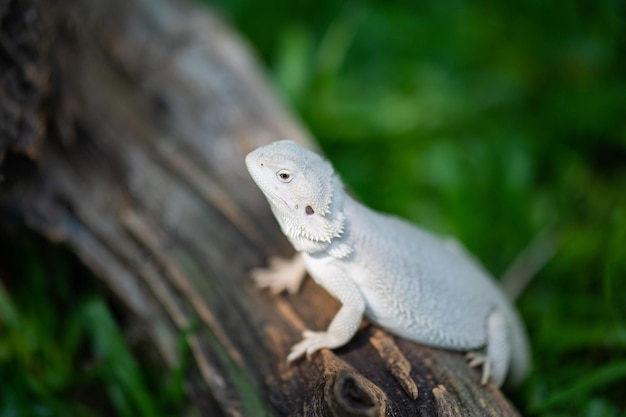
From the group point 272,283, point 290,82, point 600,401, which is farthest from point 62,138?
point 600,401

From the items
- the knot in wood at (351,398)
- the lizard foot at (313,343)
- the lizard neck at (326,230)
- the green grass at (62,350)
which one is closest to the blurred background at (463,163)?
the green grass at (62,350)

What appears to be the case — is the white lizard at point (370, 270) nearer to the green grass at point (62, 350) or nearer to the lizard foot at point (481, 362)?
the lizard foot at point (481, 362)

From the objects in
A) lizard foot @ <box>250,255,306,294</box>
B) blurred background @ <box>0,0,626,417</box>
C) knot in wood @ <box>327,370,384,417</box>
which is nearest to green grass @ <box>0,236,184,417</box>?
blurred background @ <box>0,0,626,417</box>

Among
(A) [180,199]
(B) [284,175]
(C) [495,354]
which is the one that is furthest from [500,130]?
(B) [284,175]

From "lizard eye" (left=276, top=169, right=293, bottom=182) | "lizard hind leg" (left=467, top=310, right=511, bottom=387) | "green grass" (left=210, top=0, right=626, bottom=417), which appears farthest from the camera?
"green grass" (left=210, top=0, right=626, bottom=417)

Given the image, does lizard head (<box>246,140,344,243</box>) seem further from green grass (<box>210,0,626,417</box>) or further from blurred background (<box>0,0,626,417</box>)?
green grass (<box>210,0,626,417</box>)
